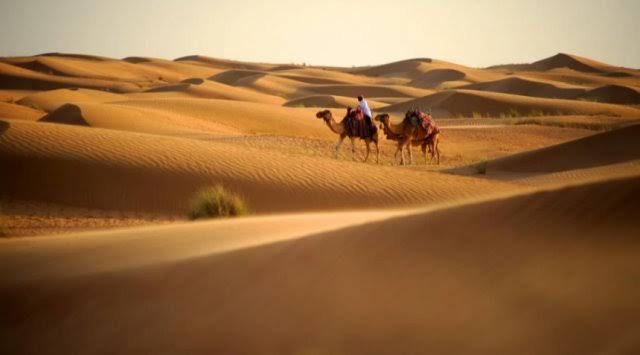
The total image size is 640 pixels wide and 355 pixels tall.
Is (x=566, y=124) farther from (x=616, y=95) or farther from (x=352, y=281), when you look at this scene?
(x=352, y=281)

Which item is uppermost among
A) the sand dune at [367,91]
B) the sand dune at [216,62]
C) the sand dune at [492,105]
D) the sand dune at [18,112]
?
the sand dune at [216,62]

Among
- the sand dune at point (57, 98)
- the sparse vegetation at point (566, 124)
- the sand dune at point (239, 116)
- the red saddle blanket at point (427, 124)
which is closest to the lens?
the red saddle blanket at point (427, 124)

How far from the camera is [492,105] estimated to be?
42.6 metres

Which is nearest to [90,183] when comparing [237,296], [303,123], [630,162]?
[237,296]

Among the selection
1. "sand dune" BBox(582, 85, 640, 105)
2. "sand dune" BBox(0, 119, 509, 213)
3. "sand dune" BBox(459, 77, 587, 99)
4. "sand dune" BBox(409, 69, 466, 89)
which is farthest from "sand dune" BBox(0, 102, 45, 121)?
"sand dune" BBox(409, 69, 466, 89)

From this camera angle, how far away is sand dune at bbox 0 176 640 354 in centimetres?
361

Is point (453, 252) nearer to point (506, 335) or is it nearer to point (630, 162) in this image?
point (506, 335)

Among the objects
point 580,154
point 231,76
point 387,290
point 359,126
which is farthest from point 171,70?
point 387,290

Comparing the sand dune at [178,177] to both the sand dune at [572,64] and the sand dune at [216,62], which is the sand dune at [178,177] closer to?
the sand dune at [572,64]

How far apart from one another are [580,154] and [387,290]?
56.0 feet

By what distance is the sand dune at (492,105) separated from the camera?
129 feet

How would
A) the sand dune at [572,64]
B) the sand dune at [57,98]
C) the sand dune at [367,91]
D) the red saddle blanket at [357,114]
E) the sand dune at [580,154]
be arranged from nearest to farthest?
the sand dune at [580,154] → the red saddle blanket at [357,114] → the sand dune at [57,98] → the sand dune at [367,91] → the sand dune at [572,64]

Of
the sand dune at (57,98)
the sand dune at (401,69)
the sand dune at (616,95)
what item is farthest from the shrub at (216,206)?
the sand dune at (401,69)

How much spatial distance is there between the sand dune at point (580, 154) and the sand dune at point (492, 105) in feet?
63.4
